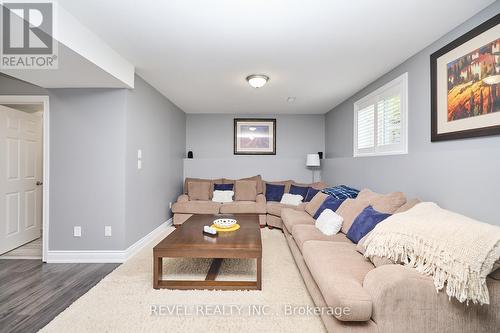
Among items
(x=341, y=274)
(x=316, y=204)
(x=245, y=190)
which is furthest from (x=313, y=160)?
(x=341, y=274)

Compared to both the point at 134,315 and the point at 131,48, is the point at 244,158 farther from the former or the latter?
the point at 134,315

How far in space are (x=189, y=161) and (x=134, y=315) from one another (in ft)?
13.4

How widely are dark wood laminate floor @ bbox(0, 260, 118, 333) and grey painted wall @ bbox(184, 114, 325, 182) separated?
10.5 ft

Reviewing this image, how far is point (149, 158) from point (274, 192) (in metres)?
2.65

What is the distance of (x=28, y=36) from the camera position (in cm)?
204

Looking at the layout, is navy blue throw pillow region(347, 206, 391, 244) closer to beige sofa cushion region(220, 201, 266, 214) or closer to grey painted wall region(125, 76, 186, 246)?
beige sofa cushion region(220, 201, 266, 214)

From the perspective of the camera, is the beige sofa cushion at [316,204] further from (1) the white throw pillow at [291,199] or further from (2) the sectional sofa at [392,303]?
(2) the sectional sofa at [392,303]

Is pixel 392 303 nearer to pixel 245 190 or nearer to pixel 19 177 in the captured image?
pixel 245 190

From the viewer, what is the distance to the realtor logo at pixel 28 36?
180 cm

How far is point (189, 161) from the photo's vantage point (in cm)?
578

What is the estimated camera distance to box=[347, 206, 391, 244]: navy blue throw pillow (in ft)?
7.47

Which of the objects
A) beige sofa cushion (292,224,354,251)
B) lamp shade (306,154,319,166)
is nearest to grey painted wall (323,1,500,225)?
beige sofa cushion (292,224,354,251)

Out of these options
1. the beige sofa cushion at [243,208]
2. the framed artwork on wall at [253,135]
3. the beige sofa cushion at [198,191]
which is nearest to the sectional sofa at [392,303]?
the beige sofa cushion at [243,208]

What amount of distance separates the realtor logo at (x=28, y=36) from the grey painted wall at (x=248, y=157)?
3524 mm
